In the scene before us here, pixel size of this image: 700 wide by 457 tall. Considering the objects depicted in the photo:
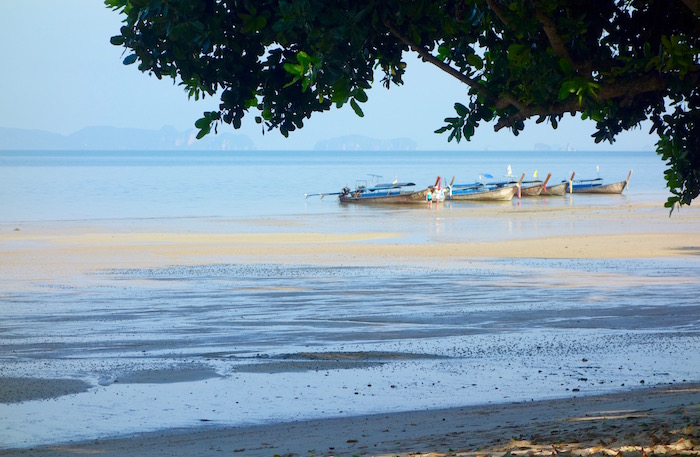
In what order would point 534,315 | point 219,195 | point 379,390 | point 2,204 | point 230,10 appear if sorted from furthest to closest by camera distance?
1. point 219,195
2. point 2,204
3. point 534,315
4. point 379,390
5. point 230,10

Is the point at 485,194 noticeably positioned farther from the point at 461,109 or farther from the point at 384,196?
the point at 461,109

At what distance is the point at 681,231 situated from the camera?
33.6m

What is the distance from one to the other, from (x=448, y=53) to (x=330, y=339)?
8006 mm

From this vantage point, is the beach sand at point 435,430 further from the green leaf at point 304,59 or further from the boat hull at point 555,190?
the boat hull at point 555,190

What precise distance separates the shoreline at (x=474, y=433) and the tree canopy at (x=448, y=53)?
6.56ft

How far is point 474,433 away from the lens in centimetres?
849

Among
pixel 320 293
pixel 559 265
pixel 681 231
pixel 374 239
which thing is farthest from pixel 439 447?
pixel 681 231

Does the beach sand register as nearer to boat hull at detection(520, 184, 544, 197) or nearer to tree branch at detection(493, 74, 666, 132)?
tree branch at detection(493, 74, 666, 132)

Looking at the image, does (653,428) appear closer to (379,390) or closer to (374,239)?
(379,390)

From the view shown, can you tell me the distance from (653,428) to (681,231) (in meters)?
27.4

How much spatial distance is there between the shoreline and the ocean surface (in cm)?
44

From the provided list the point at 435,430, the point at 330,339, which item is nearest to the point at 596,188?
the point at 330,339

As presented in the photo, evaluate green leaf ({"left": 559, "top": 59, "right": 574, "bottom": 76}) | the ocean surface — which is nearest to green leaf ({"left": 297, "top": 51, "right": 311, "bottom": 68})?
green leaf ({"left": 559, "top": 59, "right": 574, "bottom": 76})

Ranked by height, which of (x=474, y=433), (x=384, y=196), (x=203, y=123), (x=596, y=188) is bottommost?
(x=474, y=433)
